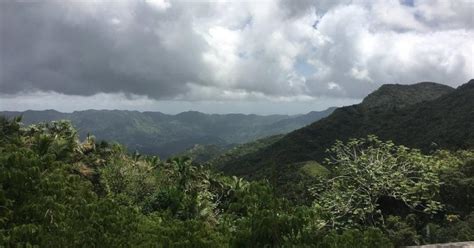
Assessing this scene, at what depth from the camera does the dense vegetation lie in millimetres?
20266

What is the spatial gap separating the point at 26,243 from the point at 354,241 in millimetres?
13317

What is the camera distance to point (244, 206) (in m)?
30.8

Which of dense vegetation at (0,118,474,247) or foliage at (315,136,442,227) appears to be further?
foliage at (315,136,442,227)

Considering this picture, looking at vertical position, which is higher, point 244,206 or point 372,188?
point 372,188

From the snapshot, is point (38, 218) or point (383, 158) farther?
point (383, 158)

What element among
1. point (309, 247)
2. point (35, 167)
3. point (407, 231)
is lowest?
point (407, 231)

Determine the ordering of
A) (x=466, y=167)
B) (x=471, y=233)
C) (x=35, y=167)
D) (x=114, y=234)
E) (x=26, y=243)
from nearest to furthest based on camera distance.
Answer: (x=26, y=243) < (x=114, y=234) < (x=35, y=167) < (x=471, y=233) < (x=466, y=167)

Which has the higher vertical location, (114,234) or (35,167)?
(35,167)

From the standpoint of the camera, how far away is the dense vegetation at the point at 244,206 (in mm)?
20266

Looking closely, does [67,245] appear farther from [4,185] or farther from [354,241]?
[354,241]

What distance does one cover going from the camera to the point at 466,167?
4206 cm

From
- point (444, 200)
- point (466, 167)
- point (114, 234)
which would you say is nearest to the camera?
point (114, 234)

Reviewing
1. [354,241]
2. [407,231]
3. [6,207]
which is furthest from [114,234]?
[407,231]

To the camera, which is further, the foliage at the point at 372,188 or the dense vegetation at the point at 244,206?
the foliage at the point at 372,188
